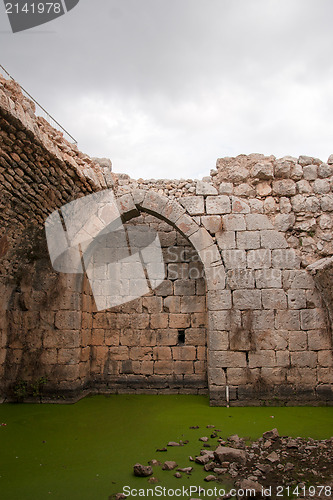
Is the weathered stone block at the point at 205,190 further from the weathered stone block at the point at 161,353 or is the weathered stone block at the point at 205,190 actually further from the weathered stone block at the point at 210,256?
the weathered stone block at the point at 161,353

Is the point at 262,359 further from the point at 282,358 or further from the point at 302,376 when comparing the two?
the point at 302,376

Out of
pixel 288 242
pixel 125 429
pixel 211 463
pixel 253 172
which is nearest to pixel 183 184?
pixel 253 172

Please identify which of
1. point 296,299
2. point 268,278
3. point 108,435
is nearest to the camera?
point 108,435

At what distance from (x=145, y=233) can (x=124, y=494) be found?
198 inches

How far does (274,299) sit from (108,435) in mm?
3251

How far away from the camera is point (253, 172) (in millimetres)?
6332

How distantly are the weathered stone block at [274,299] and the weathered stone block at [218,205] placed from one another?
1566 millimetres

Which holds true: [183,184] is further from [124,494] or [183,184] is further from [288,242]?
[124,494]

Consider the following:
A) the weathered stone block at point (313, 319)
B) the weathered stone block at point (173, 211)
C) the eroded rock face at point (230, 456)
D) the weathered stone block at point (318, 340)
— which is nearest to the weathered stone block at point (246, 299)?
the weathered stone block at point (313, 319)

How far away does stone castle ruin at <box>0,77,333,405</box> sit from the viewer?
18.3 ft

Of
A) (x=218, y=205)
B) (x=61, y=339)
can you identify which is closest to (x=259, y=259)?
(x=218, y=205)

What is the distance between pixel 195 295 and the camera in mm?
6926

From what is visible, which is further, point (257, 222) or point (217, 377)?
point (257, 222)

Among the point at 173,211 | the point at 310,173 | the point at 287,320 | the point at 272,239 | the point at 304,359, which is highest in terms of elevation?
the point at 310,173
